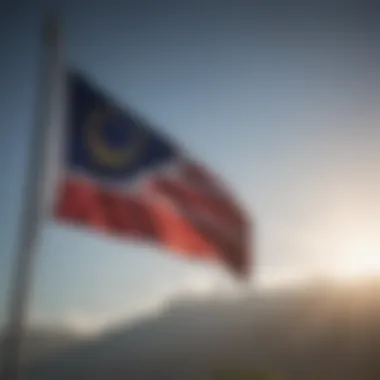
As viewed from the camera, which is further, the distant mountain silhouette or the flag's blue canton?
the distant mountain silhouette

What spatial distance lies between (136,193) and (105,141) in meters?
0.23

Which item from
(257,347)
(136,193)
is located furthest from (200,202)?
(257,347)

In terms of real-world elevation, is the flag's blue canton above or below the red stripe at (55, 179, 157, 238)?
above

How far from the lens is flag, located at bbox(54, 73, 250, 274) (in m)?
2.17

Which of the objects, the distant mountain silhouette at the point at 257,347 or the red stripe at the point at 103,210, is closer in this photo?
the red stripe at the point at 103,210

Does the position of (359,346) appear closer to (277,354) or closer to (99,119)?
(277,354)

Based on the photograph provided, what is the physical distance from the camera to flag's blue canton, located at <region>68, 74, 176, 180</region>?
2266 millimetres

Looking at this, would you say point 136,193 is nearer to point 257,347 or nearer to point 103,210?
point 103,210

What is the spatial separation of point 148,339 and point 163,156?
7.00 m

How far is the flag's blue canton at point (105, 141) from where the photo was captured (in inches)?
89.2

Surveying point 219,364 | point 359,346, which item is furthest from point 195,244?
point 359,346

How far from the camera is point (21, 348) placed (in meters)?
2.05

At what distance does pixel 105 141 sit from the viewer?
2314mm

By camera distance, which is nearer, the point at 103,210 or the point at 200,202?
the point at 103,210
